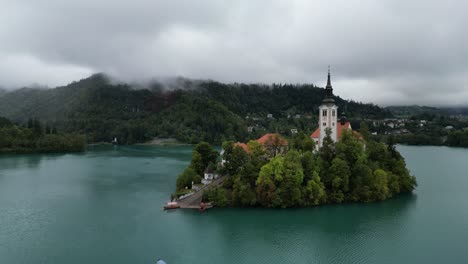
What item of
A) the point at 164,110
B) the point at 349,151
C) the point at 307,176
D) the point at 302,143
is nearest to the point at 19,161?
the point at 302,143

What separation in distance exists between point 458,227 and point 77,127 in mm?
131146

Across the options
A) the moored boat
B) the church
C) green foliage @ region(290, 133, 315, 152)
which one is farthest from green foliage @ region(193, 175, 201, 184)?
the church

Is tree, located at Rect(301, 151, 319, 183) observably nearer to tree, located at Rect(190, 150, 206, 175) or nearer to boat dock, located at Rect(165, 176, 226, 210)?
boat dock, located at Rect(165, 176, 226, 210)

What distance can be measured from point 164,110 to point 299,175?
123 meters

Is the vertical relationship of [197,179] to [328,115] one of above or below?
below

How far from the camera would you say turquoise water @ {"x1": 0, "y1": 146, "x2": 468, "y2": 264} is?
81.4 ft

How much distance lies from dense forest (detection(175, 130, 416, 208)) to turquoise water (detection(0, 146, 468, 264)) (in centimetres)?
126

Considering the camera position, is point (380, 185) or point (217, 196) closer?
point (217, 196)

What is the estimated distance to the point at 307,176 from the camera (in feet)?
118

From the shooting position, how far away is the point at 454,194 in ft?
140

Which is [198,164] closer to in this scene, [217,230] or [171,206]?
[171,206]

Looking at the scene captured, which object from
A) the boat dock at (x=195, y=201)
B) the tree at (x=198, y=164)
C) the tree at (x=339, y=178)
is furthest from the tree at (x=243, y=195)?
the tree at (x=198, y=164)

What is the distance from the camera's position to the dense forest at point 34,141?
87.1 meters

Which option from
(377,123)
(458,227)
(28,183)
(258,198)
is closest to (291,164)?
(258,198)
